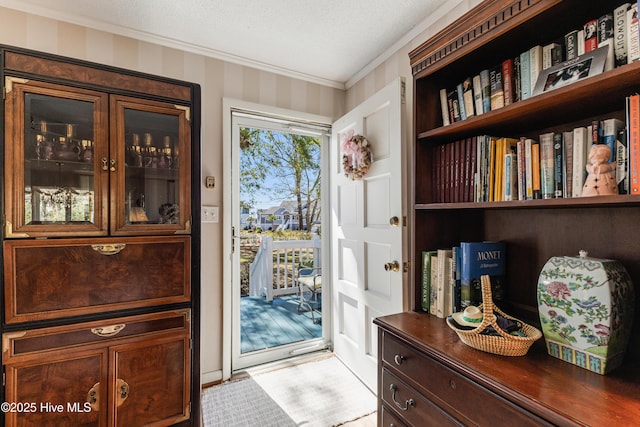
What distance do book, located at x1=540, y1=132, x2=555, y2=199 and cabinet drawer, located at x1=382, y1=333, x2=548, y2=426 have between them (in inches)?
27.1

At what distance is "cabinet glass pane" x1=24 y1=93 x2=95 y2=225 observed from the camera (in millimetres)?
1294

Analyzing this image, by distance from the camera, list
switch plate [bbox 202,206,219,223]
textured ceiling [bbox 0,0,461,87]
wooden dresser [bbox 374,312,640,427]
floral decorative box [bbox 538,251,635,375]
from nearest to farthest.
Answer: wooden dresser [bbox 374,312,640,427] < floral decorative box [bbox 538,251,635,375] < textured ceiling [bbox 0,0,461,87] < switch plate [bbox 202,206,219,223]

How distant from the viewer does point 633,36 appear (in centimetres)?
83

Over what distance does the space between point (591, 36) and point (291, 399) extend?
7.82 feet

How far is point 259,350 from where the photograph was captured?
8.25 ft

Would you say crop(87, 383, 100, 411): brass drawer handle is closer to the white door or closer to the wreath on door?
the white door

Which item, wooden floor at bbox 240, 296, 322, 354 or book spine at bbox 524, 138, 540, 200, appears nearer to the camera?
book spine at bbox 524, 138, 540, 200

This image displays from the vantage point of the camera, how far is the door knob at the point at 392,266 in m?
1.80

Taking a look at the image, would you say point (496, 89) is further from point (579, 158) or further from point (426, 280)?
point (426, 280)

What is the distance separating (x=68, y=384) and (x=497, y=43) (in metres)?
2.33

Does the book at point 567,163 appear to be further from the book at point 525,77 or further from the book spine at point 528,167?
the book at point 525,77

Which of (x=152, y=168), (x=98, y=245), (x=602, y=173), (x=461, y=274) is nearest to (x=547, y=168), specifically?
(x=602, y=173)

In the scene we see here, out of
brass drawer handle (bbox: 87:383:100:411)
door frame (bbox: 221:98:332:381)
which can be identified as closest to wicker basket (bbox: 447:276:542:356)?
brass drawer handle (bbox: 87:383:100:411)

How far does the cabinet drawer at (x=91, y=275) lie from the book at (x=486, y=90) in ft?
5.08
